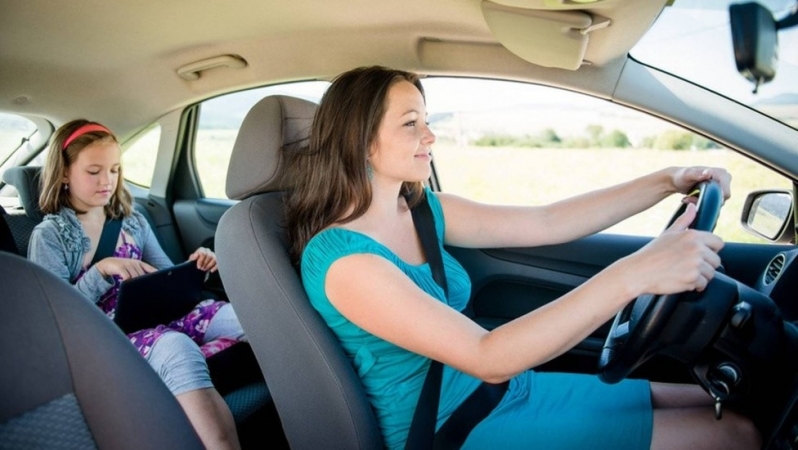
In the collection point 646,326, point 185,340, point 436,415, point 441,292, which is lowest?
point 185,340

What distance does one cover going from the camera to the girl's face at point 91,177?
2549 millimetres

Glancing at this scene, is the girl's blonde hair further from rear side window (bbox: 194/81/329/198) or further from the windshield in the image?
the windshield

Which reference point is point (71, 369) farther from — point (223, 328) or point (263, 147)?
point (223, 328)

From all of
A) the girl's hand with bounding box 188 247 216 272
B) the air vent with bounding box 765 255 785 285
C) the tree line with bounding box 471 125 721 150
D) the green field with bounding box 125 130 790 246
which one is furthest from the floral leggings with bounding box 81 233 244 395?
the tree line with bounding box 471 125 721 150

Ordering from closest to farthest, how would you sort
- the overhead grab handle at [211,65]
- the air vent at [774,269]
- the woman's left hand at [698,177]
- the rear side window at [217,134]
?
1. the woman's left hand at [698,177]
2. the air vent at [774,269]
3. the overhead grab handle at [211,65]
4. the rear side window at [217,134]

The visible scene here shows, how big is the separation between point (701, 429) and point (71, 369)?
1.24m

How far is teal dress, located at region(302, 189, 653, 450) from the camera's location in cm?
145

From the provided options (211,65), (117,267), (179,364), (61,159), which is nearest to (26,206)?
(61,159)

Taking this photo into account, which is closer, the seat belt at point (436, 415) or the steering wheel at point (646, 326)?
the steering wheel at point (646, 326)

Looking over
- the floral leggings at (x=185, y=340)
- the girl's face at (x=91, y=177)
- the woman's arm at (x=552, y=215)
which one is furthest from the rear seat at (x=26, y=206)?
the woman's arm at (x=552, y=215)

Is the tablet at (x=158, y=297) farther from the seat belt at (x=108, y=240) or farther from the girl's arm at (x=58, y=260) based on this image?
the seat belt at (x=108, y=240)

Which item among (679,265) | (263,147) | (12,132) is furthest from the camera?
(12,132)

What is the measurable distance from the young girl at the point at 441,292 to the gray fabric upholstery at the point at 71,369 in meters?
0.54

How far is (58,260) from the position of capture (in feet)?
7.80
